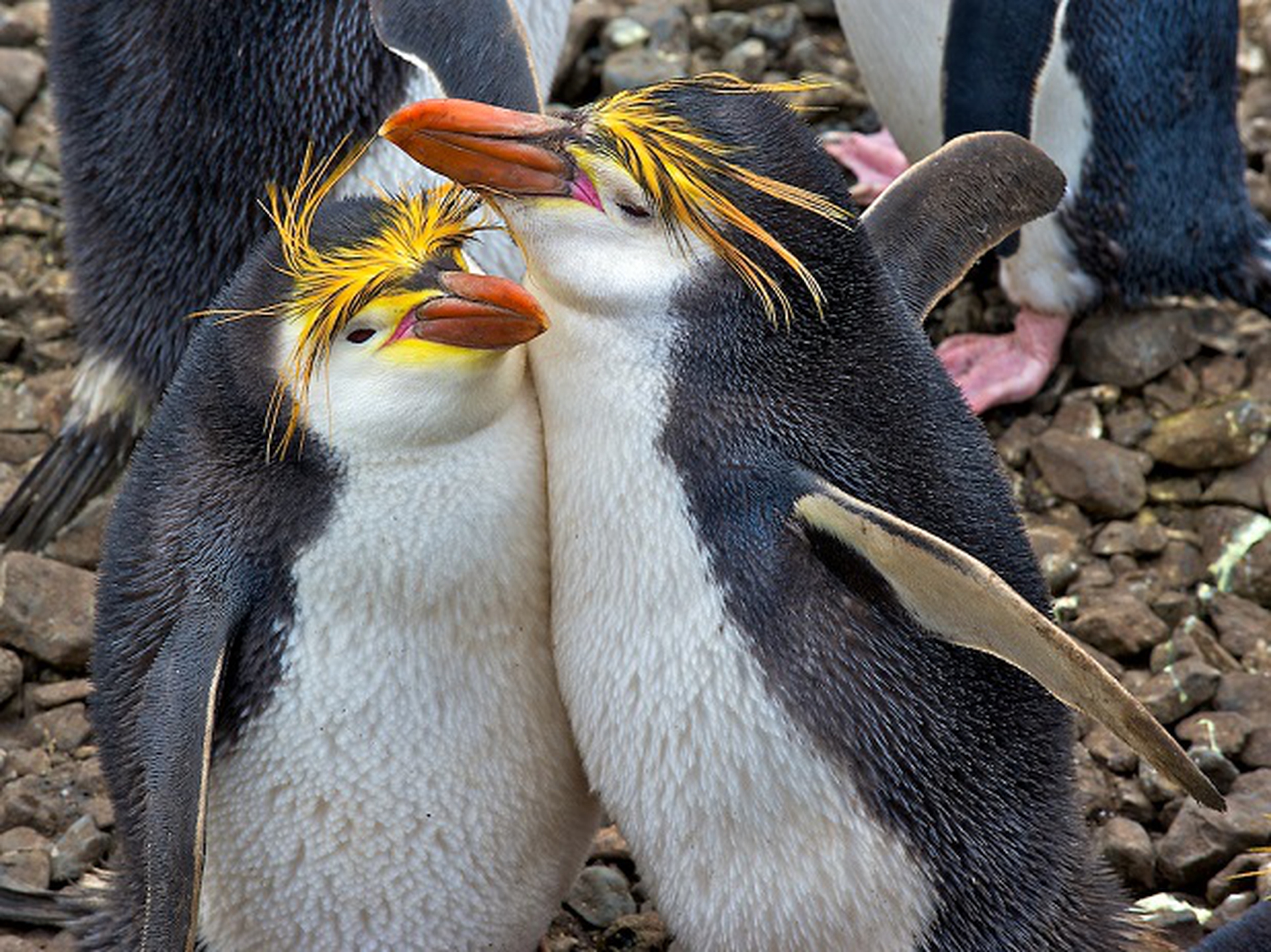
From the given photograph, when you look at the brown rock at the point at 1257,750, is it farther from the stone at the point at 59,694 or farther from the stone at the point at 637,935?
the stone at the point at 59,694

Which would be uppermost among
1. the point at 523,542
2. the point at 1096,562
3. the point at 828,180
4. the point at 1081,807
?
the point at 828,180

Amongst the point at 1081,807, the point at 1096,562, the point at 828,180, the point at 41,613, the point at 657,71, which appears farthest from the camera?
the point at 657,71

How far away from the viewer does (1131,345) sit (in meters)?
3.96

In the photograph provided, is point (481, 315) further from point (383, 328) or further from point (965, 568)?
point (965, 568)

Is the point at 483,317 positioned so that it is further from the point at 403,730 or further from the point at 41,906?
the point at 41,906

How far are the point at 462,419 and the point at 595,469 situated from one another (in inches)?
6.3

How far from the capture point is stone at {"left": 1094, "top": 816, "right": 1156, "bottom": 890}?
119 inches

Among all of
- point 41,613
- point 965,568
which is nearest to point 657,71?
point 41,613

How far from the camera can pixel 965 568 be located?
2287 millimetres

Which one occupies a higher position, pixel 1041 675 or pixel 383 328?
pixel 383 328

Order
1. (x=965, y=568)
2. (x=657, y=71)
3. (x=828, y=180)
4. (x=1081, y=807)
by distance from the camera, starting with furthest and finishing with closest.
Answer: (x=657, y=71), (x=1081, y=807), (x=828, y=180), (x=965, y=568)

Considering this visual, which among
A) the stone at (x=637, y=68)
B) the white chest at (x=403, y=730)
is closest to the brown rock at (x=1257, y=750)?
the white chest at (x=403, y=730)

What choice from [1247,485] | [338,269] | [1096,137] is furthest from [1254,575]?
[338,269]

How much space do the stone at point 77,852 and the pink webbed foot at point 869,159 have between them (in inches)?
81.7
